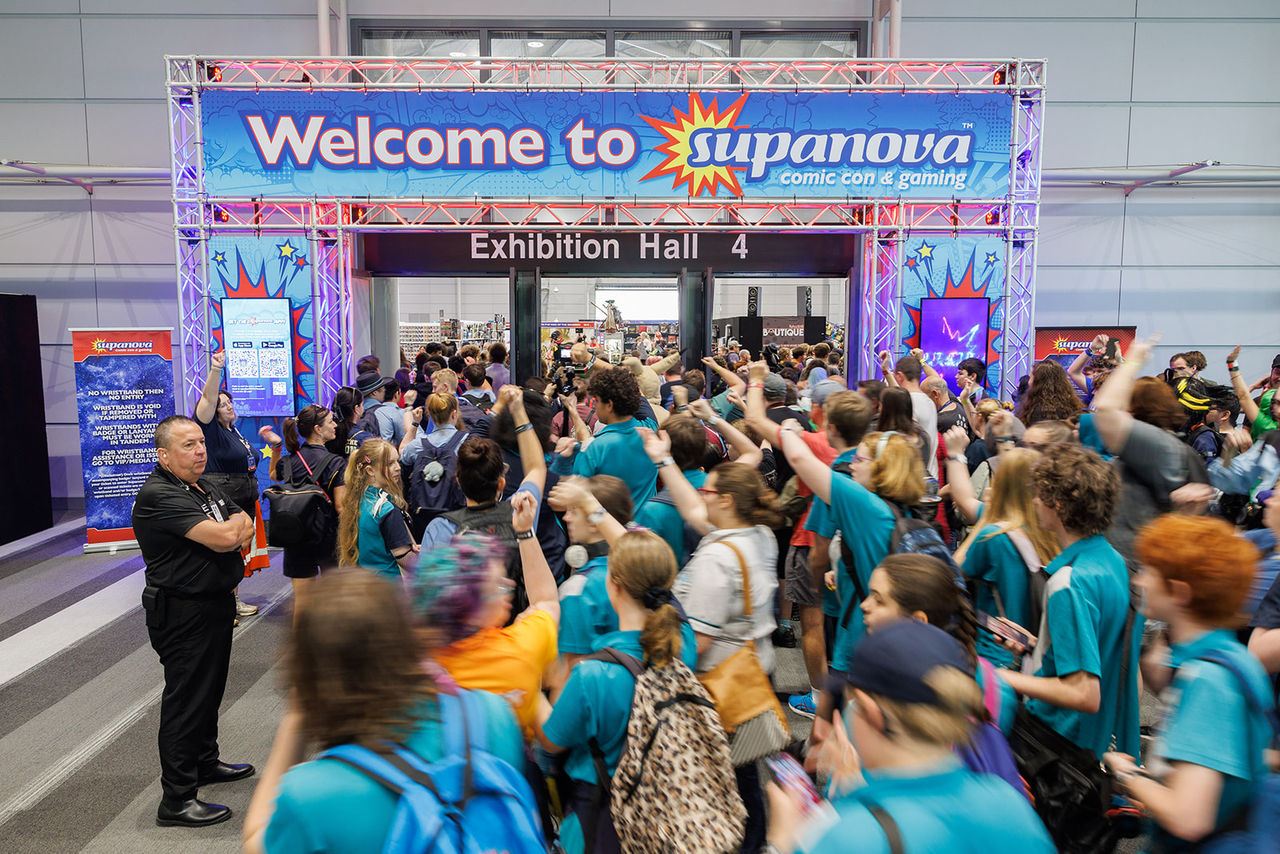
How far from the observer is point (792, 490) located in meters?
4.52

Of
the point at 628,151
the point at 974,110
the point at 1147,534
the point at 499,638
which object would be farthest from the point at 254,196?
the point at 1147,534

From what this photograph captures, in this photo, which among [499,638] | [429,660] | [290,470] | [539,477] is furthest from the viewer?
[290,470]

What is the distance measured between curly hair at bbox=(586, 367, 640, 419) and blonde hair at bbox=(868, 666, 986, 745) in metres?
3.06

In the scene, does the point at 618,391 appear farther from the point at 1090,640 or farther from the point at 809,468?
the point at 1090,640

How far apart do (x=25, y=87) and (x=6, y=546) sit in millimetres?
6362

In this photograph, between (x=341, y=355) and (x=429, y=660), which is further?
(x=341, y=355)

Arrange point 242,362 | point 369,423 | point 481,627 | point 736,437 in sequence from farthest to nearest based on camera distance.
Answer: point 242,362 < point 369,423 < point 736,437 < point 481,627

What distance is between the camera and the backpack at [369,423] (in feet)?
21.5

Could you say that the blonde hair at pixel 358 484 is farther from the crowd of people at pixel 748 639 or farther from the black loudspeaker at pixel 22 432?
the black loudspeaker at pixel 22 432

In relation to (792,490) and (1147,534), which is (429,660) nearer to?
(1147,534)

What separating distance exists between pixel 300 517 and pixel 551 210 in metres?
5.93

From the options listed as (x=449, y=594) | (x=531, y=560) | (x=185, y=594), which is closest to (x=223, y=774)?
(x=185, y=594)

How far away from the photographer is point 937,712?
1312 mm

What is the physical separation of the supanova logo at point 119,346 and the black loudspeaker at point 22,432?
49.5 inches
